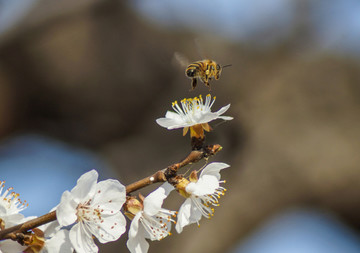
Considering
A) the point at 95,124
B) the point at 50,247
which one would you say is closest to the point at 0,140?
the point at 95,124

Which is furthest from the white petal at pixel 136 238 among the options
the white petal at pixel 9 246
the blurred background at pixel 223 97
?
the blurred background at pixel 223 97

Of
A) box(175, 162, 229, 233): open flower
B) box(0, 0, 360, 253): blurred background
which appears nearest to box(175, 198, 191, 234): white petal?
box(175, 162, 229, 233): open flower

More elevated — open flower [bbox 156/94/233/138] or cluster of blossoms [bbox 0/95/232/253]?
open flower [bbox 156/94/233/138]

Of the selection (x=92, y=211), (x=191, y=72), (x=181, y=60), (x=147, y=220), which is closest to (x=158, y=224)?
(x=147, y=220)

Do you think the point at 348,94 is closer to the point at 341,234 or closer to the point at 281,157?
the point at 281,157

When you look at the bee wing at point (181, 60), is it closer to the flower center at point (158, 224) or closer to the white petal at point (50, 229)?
the flower center at point (158, 224)

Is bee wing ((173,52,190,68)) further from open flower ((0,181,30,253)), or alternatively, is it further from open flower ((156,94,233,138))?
open flower ((0,181,30,253))
